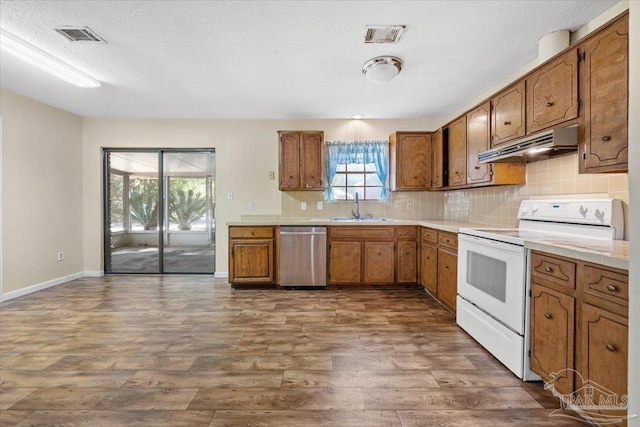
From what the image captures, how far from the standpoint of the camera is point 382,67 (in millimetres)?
2604

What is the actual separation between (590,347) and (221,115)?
454cm

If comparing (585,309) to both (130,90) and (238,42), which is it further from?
(130,90)

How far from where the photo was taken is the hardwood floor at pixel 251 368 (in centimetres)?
153

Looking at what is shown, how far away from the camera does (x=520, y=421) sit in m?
1.49

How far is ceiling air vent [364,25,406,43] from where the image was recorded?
2154 mm

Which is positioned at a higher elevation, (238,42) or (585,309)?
(238,42)

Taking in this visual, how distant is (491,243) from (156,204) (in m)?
4.66

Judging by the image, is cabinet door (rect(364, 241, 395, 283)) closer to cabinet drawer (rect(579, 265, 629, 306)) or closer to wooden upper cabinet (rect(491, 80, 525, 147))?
wooden upper cabinet (rect(491, 80, 525, 147))

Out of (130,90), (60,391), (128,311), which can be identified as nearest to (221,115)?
(130,90)

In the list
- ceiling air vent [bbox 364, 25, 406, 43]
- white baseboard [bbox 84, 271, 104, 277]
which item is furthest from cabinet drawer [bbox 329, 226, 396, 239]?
white baseboard [bbox 84, 271, 104, 277]

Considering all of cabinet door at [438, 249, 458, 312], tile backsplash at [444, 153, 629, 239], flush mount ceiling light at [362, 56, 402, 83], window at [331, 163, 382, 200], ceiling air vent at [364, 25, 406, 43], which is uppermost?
ceiling air vent at [364, 25, 406, 43]

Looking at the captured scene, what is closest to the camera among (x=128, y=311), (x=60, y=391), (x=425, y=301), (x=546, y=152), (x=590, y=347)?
(x=590, y=347)

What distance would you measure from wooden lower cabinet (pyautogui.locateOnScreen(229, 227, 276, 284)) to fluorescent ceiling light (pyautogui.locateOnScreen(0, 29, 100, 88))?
2.23 m

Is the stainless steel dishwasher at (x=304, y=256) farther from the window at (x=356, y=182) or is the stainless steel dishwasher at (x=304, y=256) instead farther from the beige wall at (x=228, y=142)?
the window at (x=356, y=182)
